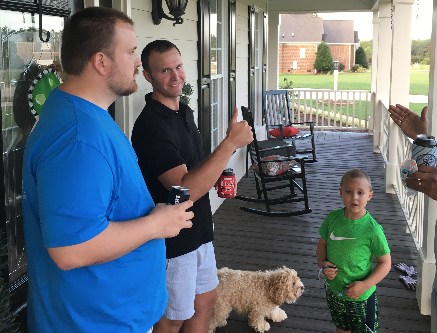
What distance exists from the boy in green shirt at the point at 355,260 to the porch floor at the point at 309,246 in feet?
2.37

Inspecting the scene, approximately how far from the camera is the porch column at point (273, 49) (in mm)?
10289

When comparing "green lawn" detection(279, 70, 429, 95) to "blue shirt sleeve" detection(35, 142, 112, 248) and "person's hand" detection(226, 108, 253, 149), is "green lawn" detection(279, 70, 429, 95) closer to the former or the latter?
"person's hand" detection(226, 108, 253, 149)

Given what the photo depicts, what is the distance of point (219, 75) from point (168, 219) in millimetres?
4316

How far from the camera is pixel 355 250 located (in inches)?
82.8

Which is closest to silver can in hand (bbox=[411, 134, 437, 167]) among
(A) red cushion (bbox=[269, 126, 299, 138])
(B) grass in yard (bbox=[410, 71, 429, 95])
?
(A) red cushion (bbox=[269, 126, 299, 138])

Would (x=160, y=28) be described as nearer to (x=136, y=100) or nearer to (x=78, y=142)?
(x=136, y=100)

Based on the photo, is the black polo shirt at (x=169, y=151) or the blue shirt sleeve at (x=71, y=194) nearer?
the blue shirt sleeve at (x=71, y=194)

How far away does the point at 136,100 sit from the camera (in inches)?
120

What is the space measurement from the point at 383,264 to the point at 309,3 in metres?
9.10

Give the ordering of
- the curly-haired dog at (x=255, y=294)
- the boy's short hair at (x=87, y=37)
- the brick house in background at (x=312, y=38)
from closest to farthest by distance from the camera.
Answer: the boy's short hair at (x=87, y=37) < the curly-haired dog at (x=255, y=294) < the brick house in background at (x=312, y=38)

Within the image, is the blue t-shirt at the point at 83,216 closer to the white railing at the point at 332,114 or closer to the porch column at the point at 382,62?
the porch column at the point at 382,62

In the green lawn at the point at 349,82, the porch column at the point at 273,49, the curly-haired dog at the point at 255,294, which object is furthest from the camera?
the green lawn at the point at 349,82

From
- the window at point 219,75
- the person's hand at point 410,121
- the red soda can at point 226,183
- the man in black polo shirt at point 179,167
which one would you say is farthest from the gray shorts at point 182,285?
the window at point 219,75

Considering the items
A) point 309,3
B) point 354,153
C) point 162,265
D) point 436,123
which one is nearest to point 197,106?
point 436,123
